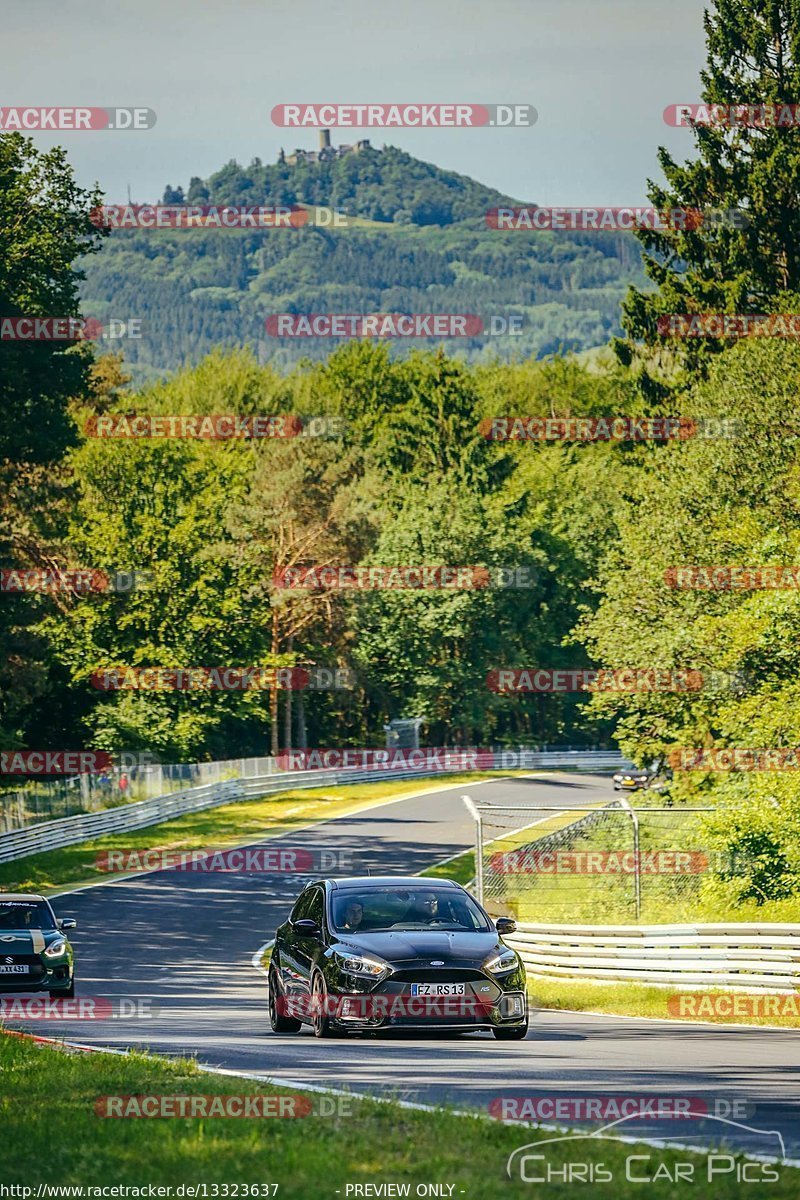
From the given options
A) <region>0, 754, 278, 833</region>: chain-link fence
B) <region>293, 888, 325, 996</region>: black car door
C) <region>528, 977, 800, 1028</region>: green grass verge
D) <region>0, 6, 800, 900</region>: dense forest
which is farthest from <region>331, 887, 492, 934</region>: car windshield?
<region>0, 754, 278, 833</region>: chain-link fence

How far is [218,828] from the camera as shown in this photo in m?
55.9

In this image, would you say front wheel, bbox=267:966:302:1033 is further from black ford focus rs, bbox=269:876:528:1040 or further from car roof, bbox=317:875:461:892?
car roof, bbox=317:875:461:892

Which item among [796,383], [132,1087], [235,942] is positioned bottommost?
[235,942]

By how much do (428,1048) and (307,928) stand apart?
5.90ft

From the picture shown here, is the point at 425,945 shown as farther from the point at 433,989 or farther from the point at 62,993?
the point at 62,993

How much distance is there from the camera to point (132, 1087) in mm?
11195

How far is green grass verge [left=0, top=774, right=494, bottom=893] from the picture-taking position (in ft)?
147

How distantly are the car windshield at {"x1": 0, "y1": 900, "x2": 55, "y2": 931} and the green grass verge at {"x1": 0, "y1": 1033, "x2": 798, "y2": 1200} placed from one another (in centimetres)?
1256

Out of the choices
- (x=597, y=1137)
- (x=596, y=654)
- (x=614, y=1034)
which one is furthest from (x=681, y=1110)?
(x=596, y=654)

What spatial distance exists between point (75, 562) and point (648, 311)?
83.0 ft

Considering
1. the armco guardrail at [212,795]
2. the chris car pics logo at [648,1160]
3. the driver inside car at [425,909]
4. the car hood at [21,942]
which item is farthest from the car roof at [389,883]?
the armco guardrail at [212,795]

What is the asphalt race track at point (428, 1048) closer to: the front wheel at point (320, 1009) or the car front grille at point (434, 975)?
the front wheel at point (320, 1009)

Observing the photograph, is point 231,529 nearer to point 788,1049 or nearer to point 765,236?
point 765,236

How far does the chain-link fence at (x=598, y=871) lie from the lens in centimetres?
3188
